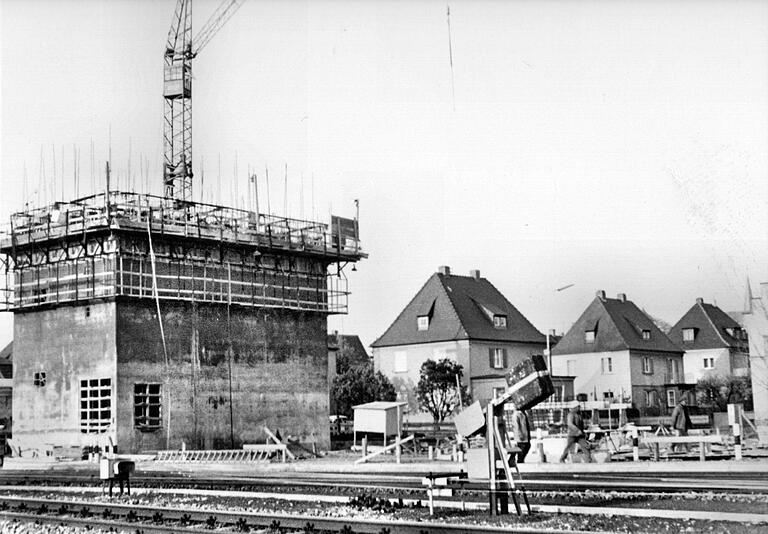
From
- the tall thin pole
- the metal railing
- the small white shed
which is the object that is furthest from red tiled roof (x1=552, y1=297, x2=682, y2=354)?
the small white shed

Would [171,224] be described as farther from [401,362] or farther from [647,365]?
[647,365]

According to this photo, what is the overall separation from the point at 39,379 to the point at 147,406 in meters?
5.83

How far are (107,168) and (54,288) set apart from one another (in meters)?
6.32

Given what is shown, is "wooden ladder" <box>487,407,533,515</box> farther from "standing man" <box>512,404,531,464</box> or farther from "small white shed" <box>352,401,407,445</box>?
"small white shed" <box>352,401,407,445</box>

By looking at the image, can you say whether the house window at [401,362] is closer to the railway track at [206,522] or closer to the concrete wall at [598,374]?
the concrete wall at [598,374]

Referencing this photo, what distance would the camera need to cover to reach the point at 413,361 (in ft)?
242

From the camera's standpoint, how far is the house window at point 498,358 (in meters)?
72.2

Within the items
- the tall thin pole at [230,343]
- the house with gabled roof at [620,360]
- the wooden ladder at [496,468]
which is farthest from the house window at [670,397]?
the wooden ladder at [496,468]

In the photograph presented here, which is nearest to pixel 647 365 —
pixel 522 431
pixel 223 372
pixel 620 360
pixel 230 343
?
pixel 620 360

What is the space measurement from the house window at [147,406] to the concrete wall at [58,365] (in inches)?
50.2

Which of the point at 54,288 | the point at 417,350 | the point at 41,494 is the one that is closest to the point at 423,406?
the point at 417,350

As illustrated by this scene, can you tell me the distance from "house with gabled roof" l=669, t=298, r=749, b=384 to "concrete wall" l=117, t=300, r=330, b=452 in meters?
46.3

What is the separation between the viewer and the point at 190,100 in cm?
6344

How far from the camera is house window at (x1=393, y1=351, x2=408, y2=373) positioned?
243 feet
